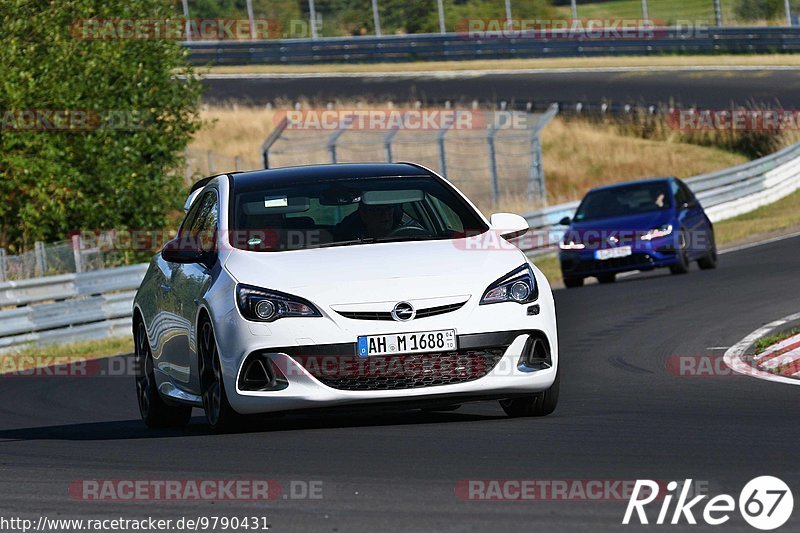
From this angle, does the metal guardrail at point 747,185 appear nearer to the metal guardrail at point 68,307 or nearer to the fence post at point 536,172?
the fence post at point 536,172

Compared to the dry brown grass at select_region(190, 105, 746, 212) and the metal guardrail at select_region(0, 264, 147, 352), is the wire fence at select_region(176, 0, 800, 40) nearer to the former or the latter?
the dry brown grass at select_region(190, 105, 746, 212)

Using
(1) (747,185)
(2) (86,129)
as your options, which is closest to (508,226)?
(2) (86,129)

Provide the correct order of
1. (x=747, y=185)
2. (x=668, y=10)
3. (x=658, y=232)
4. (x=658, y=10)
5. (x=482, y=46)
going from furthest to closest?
(x=658, y=10) → (x=668, y=10) → (x=482, y=46) → (x=747, y=185) → (x=658, y=232)

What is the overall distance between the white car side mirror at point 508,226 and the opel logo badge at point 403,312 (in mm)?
1279

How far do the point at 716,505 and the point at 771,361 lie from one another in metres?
5.93

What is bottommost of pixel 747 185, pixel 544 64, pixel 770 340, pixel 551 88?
pixel 747 185

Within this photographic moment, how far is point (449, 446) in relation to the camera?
784cm

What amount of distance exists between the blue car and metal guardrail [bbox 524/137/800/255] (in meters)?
4.94

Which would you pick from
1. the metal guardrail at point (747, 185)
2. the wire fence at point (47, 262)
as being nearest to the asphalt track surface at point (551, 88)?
the metal guardrail at point (747, 185)

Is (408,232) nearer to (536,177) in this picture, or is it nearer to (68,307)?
(68,307)

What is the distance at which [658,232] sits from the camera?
21656 mm

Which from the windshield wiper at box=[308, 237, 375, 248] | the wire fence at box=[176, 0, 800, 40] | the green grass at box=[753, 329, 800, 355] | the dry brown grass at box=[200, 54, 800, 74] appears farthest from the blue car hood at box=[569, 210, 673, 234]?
the wire fence at box=[176, 0, 800, 40]

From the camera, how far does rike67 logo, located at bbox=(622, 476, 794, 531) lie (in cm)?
570

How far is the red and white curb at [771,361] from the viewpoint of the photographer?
1098 cm
